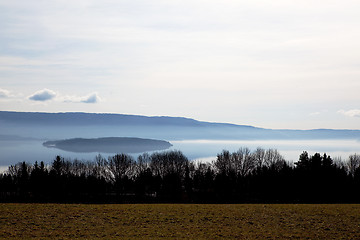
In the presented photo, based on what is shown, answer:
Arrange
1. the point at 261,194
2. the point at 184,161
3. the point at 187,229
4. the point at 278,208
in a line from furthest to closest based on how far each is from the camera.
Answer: the point at 184,161 < the point at 261,194 < the point at 278,208 < the point at 187,229

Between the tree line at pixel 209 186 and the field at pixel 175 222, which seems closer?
the field at pixel 175 222

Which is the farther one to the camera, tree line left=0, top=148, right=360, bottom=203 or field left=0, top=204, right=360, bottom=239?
tree line left=0, top=148, right=360, bottom=203

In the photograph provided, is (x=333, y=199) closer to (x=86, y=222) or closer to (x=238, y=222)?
(x=238, y=222)

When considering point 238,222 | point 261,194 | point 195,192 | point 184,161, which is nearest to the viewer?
point 238,222

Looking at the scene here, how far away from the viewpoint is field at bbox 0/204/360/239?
22328mm

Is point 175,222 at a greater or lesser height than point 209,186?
lesser

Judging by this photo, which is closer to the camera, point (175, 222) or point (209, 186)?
point (175, 222)

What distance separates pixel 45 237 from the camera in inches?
824

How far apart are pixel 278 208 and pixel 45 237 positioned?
1859 cm

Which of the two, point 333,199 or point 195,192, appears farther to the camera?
point 195,192

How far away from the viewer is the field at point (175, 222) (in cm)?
2233

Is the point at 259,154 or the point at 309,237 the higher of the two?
the point at 259,154

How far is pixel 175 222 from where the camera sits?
25656 mm

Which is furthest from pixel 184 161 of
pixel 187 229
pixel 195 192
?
pixel 187 229
